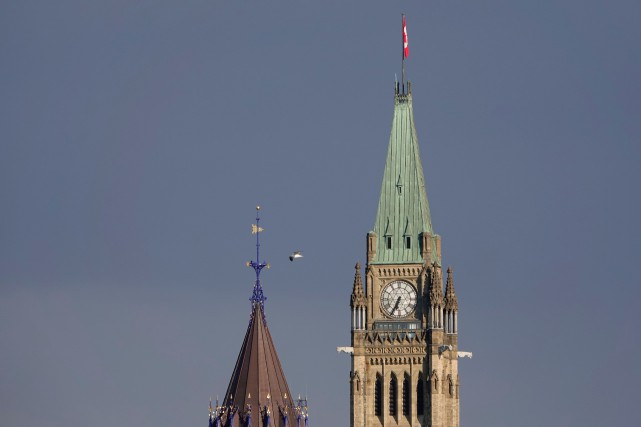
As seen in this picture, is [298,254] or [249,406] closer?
[249,406]

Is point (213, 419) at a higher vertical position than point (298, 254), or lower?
lower

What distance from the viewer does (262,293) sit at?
182 m

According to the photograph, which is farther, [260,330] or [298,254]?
[298,254]

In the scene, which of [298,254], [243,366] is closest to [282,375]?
[243,366]

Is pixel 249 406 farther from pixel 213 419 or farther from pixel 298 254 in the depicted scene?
pixel 298 254

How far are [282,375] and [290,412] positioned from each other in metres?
3.32

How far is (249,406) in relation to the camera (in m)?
176

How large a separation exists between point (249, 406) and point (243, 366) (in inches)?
119

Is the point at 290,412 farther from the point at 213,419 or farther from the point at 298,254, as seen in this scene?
the point at 298,254

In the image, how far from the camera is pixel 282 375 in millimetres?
179375

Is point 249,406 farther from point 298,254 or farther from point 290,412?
point 298,254

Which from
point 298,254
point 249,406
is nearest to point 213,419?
point 249,406

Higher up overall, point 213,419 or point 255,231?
point 255,231

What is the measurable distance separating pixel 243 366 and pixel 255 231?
941 cm
